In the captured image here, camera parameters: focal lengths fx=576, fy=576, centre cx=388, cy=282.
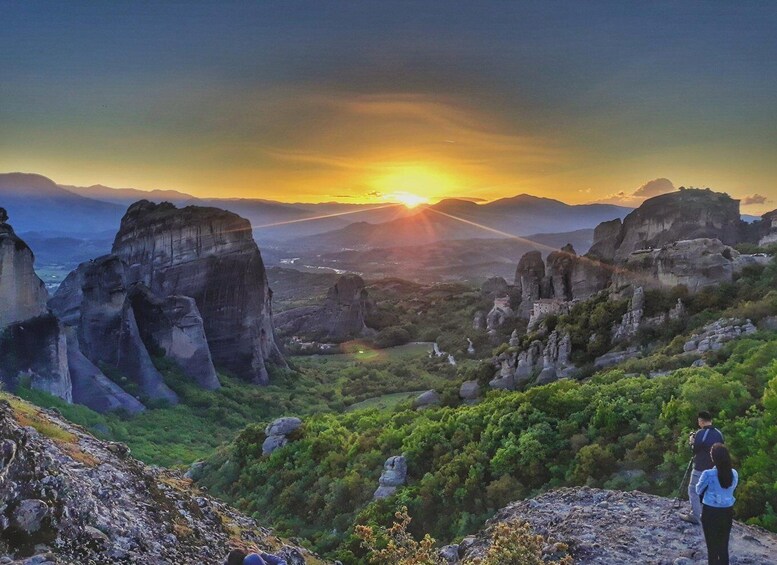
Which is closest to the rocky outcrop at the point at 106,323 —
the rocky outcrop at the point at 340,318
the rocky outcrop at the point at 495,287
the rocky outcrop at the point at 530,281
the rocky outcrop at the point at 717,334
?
the rocky outcrop at the point at 717,334

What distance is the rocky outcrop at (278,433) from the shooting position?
757 inches

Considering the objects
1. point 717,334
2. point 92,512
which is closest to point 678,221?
point 717,334

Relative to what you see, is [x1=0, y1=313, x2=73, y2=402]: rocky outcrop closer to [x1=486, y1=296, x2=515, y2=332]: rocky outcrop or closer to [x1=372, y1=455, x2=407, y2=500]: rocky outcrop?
[x1=372, y1=455, x2=407, y2=500]: rocky outcrop

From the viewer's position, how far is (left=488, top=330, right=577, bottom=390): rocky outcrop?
65.3 feet

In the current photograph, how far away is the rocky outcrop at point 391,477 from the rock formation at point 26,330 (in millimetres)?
18291

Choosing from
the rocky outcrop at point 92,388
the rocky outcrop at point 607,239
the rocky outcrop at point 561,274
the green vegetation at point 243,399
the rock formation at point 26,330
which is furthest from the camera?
the rocky outcrop at point 607,239

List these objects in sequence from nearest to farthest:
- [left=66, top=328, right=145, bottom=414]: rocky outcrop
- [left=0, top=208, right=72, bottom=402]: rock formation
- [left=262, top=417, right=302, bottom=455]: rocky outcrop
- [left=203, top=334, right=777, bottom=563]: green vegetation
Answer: [left=203, top=334, right=777, bottom=563]: green vegetation, [left=262, top=417, right=302, bottom=455]: rocky outcrop, [left=0, top=208, right=72, bottom=402]: rock formation, [left=66, top=328, right=145, bottom=414]: rocky outcrop

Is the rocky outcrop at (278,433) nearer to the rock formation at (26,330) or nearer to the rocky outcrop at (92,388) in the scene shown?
the rock formation at (26,330)

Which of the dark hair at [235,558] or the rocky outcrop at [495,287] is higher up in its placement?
the dark hair at [235,558]

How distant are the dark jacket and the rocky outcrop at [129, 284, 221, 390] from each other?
33.0m

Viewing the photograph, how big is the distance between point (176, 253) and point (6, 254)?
14863 mm

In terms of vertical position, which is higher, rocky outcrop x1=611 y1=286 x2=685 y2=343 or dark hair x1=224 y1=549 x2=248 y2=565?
rocky outcrop x1=611 y1=286 x2=685 y2=343

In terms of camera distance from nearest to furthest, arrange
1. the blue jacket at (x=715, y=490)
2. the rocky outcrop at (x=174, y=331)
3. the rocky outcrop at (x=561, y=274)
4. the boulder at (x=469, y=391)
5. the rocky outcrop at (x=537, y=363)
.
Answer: the blue jacket at (x=715, y=490)
the rocky outcrop at (x=537, y=363)
the boulder at (x=469, y=391)
the rocky outcrop at (x=174, y=331)
the rocky outcrop at (x=561, y=274)

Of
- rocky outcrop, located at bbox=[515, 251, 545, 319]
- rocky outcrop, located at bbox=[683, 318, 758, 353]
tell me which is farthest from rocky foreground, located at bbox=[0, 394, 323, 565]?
rocky outcrop, located at bbox=[515, 251, 545, 319]
